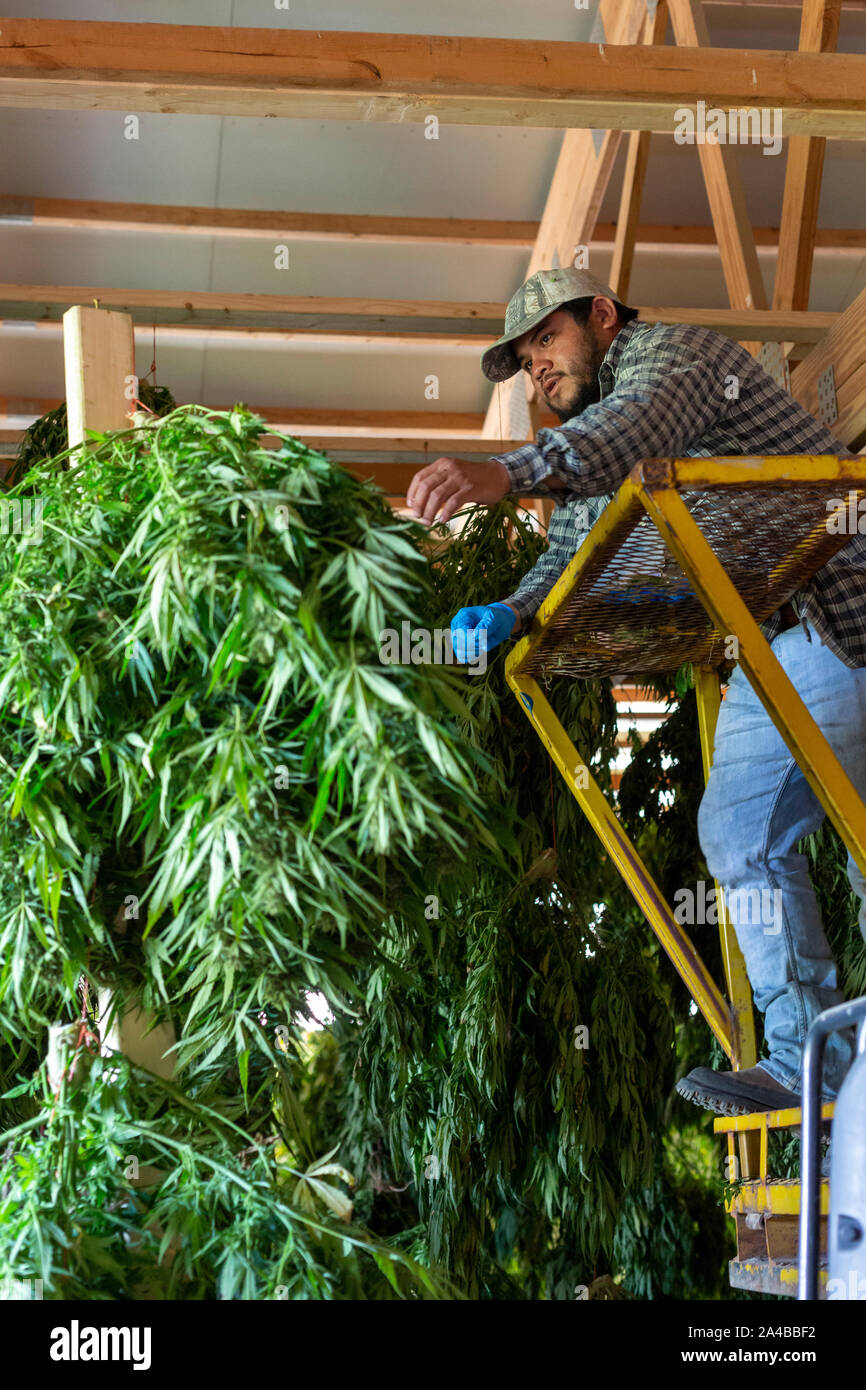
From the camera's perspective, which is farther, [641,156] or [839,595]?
[641,156]

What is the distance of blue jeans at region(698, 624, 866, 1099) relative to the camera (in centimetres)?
217

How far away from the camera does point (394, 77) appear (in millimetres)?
2141

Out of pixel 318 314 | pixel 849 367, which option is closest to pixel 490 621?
pixel 849 367

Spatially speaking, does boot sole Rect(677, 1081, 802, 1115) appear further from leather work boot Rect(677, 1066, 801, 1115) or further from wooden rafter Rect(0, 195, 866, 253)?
wooden rafter Rect(0, 195, 866, 253)

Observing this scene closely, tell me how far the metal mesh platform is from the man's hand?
18cm

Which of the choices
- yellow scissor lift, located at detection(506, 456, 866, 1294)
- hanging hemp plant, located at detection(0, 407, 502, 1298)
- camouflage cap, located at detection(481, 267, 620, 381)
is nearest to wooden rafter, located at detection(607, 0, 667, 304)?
camouflage cap, located at detection(481, 267, 620, 381)

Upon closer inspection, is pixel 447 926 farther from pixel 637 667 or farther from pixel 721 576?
pixel 721 576

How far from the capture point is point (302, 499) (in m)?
1.32

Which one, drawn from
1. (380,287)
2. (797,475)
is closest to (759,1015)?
(797,475)

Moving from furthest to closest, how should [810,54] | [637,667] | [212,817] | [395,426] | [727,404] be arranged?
[395,426], [637,667], [810,54], [727,404], [212,817]

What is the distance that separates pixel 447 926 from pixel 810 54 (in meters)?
1.85

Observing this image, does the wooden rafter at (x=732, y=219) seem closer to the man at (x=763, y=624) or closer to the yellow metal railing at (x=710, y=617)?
the man at (x=763, y=624)

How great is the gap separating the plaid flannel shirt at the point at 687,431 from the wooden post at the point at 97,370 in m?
0.50

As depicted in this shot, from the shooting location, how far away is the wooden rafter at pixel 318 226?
163 inches
